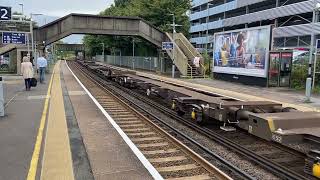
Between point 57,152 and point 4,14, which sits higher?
point 4,14

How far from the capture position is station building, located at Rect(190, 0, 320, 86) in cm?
2692

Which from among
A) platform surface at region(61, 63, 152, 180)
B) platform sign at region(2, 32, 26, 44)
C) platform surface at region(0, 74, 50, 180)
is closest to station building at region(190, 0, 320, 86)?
platform surface at region(61, 63, 152, 180)

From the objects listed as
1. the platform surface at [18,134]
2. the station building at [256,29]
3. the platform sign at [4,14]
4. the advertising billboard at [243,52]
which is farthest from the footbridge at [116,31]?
the platform sign at [4,14]

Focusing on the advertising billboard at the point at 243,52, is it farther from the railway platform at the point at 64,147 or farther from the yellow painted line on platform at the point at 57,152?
the yellow painted line on platform at the point at 57,152

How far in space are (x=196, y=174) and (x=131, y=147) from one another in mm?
2176

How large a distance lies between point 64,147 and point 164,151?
218 cm

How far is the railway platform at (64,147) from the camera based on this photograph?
721 centimetres

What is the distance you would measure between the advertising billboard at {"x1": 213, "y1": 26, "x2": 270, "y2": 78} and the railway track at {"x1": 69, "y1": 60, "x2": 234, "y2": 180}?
14.7m

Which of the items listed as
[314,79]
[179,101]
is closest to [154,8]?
[314,79]

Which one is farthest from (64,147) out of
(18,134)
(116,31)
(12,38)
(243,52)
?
(116,31)

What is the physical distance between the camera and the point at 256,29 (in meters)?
27.4

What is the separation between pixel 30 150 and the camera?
868 centimetres

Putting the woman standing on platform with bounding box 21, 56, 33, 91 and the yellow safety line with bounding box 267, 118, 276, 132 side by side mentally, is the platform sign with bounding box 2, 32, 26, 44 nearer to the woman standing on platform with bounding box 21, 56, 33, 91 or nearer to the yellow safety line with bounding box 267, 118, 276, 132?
the woman standing on platform with bounding box 21, 56, 33, 91

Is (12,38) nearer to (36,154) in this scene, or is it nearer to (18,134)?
(18,134)
